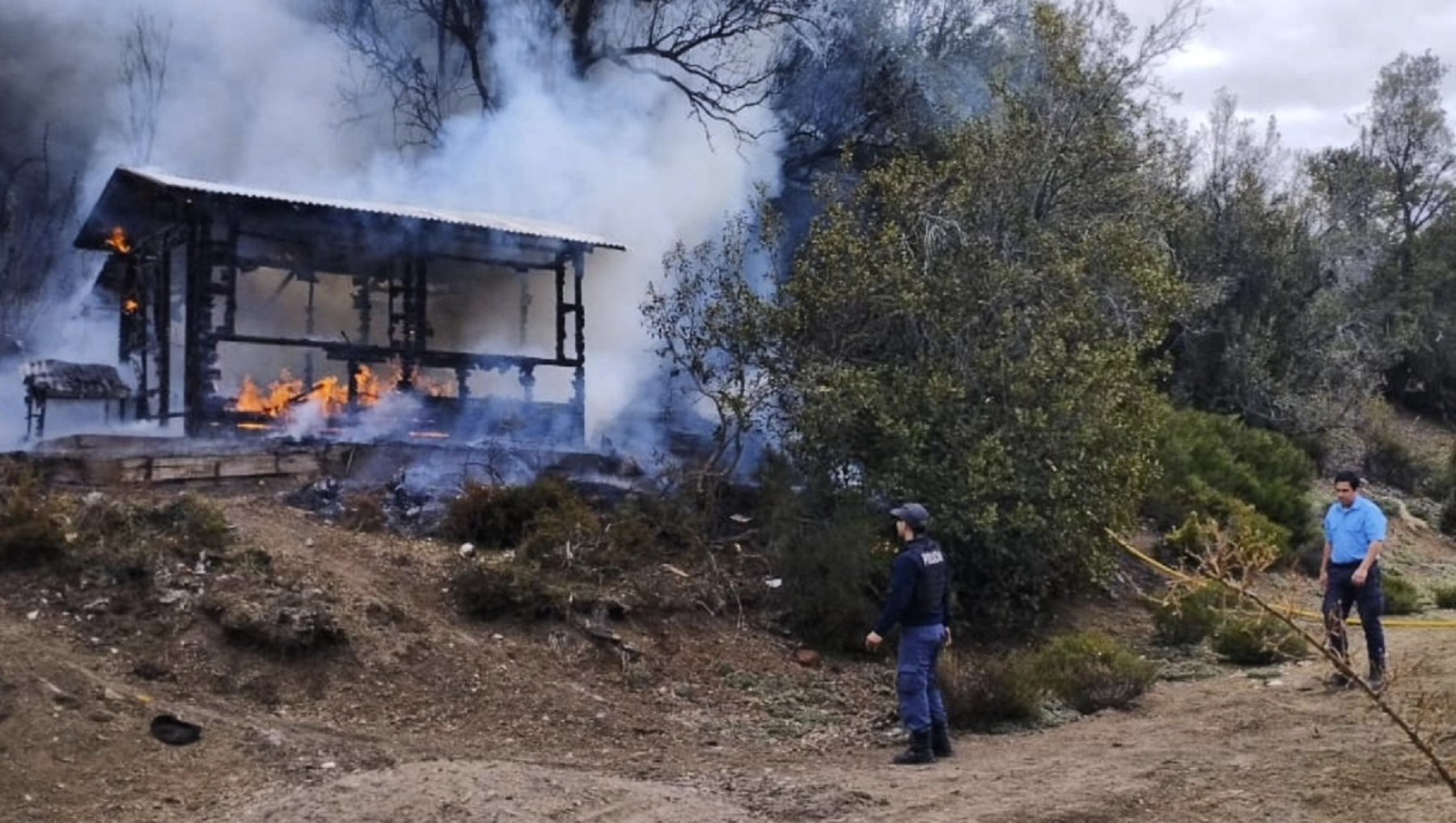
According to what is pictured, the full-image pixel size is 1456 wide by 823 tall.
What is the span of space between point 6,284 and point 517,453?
56.0 feet

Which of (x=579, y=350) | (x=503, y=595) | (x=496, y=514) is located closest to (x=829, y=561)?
(x=503, y=595)

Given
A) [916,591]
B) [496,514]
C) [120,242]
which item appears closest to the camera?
[916,591]

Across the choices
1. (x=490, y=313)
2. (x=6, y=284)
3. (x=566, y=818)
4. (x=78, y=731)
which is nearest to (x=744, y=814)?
(x=566, y=818)

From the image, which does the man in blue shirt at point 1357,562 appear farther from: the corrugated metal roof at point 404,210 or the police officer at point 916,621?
the corrugated metal roof at point 404,210

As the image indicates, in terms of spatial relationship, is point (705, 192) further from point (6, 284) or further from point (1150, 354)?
point (6, 284)

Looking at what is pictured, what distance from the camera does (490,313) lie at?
19.8m

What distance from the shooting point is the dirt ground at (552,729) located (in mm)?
7020

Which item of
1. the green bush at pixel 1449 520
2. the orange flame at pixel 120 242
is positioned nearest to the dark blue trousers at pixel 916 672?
A: the orange flame at pixel 120 242

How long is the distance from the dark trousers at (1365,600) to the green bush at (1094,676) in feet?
5.05

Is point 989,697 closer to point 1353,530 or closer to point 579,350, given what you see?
point 1353,530

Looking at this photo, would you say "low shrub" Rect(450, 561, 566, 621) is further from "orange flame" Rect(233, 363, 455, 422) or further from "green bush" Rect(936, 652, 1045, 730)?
"orange flame" Rect(233, 363, 455, 422)

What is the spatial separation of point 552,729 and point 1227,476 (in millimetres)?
12734

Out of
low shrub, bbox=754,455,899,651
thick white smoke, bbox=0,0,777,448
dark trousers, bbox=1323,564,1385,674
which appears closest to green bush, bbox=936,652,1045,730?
low shrub, bbox=754,455,899,651

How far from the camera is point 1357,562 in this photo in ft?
30.6
